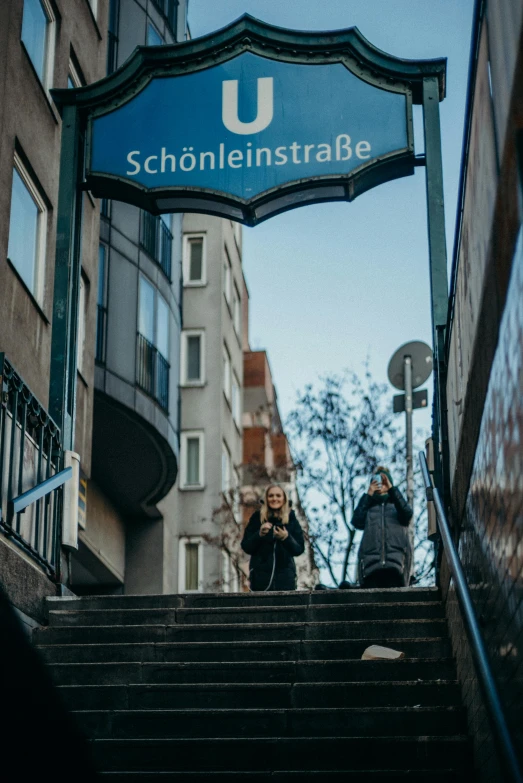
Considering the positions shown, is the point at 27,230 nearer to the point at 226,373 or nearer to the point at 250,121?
the point at 250,121

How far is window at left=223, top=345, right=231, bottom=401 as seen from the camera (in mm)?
38750

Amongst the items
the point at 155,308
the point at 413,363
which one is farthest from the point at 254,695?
the point at 155,308

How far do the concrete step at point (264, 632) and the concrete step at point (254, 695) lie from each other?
0.88 meters

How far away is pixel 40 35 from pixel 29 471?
8.87m

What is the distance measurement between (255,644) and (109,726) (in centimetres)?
146

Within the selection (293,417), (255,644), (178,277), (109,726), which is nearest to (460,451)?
(255,644)

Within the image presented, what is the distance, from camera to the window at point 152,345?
25.5m

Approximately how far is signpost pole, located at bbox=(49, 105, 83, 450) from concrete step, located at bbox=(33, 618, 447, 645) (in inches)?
107

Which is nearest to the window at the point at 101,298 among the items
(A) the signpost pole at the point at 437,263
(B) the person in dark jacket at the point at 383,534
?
(B) the person in dark jacket at the point at 383,534

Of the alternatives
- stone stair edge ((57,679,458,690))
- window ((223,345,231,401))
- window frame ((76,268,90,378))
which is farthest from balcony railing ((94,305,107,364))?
stone stair edge ((57,679,458,690))

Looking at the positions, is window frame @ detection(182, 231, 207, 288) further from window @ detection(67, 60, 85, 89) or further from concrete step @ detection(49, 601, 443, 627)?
concrete step @ detection(49, 601, 443, 627)

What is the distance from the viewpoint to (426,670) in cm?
814

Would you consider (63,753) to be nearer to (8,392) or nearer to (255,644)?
(255,644)

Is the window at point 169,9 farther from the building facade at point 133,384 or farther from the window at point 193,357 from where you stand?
the window at point 193,357
